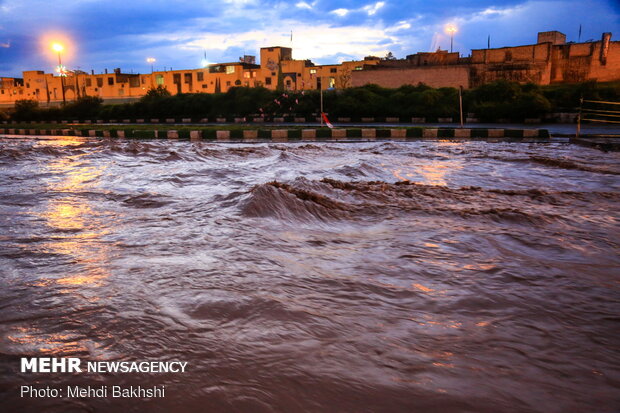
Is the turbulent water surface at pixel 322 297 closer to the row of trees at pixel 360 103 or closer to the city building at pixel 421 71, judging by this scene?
the row of trees at pixel 360 103

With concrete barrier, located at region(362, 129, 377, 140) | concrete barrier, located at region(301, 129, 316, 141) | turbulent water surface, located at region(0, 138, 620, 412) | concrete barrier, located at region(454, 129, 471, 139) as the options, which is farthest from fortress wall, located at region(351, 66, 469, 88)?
turbulent water surface, located at region(0, 138, 620, 412)

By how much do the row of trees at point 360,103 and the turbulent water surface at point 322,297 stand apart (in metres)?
19.7

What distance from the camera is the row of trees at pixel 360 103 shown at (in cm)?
2364

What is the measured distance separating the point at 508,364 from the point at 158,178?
6.94m

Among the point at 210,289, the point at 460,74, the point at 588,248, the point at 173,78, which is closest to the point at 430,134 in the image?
the point at 588,248

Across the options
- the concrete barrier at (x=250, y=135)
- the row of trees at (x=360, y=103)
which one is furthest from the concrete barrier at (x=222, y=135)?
the row of trees at (x=360, y=103)

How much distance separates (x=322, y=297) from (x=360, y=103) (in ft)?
89.4

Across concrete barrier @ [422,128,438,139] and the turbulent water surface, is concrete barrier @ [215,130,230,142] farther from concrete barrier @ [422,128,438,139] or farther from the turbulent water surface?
the turbulent water surface

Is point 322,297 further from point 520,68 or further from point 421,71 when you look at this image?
point 520,68

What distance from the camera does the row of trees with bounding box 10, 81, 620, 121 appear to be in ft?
77.6

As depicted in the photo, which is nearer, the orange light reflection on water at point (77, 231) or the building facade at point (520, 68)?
the orange light reflection on water at point (77, 231)

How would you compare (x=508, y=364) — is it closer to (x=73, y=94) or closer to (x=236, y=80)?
(x=236, y=80)

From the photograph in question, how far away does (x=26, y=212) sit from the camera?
5.34 metres

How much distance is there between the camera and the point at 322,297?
2.82 m
